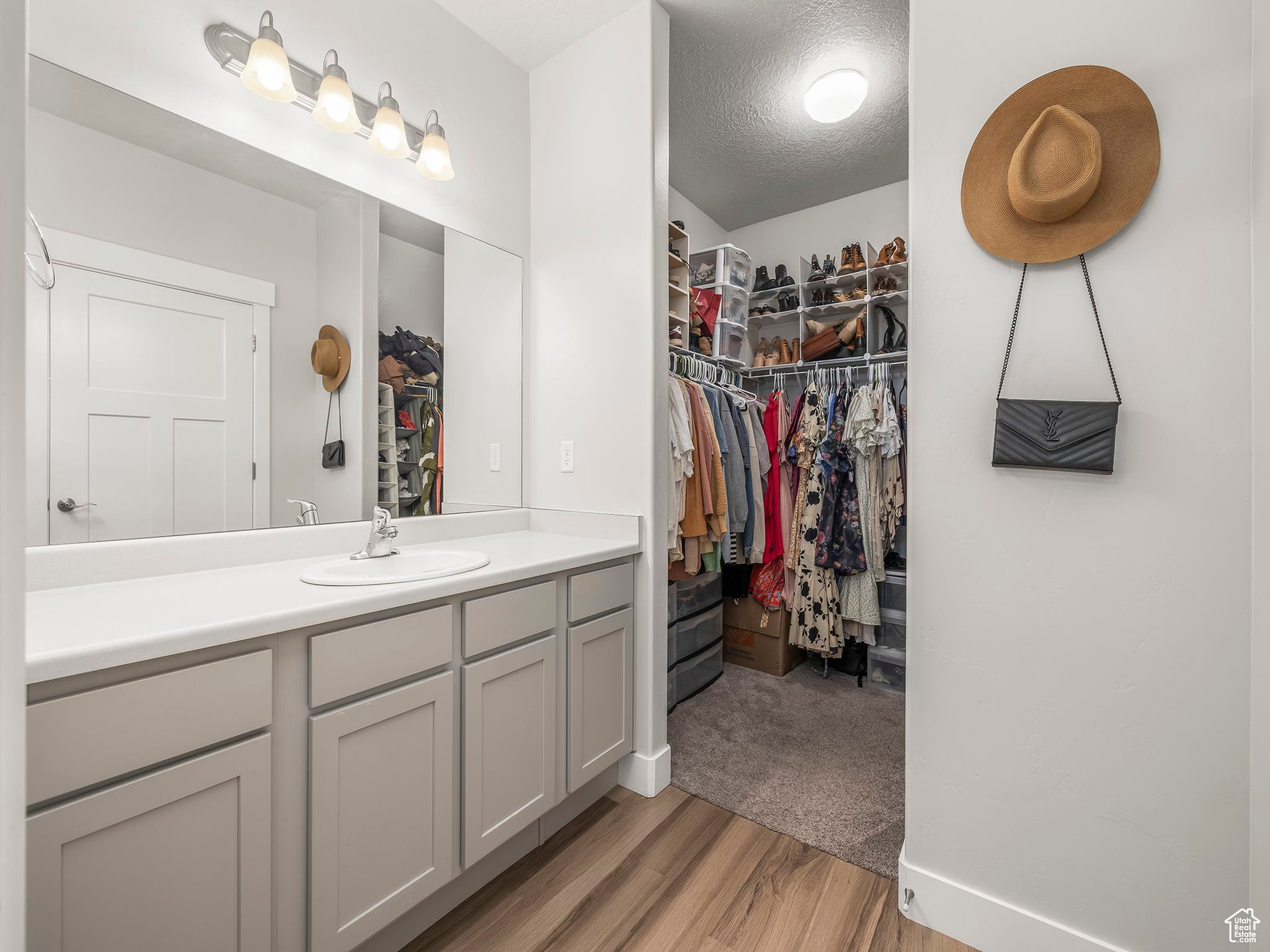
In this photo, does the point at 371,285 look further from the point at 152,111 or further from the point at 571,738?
the point at 571,738

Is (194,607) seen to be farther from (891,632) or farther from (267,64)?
(891,632)

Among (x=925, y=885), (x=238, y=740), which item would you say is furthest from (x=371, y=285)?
(x=925, y=885)

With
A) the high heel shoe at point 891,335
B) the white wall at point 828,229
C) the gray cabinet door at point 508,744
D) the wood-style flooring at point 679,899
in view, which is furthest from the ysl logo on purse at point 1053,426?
the white wall at point 828,229

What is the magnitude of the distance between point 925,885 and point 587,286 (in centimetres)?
206

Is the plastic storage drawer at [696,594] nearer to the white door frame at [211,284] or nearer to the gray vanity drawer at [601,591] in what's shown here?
the gray vanity drawer at [601,591]

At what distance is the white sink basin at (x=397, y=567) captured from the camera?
125 cm

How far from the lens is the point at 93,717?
824 mm

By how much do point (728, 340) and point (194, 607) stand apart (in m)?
2.73

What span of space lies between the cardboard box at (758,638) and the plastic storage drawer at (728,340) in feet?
4.49

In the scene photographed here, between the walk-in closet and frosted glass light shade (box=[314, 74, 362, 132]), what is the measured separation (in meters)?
1.23

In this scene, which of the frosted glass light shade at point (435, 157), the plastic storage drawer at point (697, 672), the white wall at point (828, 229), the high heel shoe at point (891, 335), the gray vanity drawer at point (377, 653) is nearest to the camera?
the gray vanity drawer at point (377, 653)

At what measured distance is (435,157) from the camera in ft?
5.99

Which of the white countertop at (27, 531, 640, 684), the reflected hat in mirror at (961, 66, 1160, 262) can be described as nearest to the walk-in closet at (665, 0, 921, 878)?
the reflected hat in mirror at (961, 66, 1160, 262)

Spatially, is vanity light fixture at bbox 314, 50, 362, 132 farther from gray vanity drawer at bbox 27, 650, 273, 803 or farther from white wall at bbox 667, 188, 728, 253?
white wall at bbox 667, 188, 728, 253
